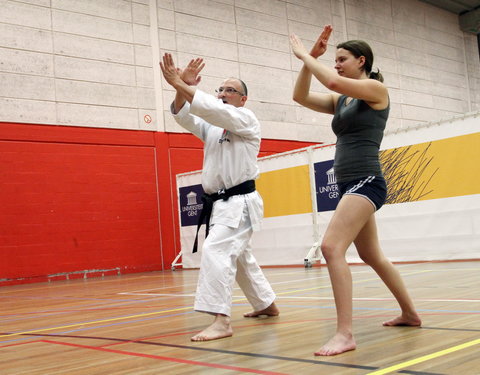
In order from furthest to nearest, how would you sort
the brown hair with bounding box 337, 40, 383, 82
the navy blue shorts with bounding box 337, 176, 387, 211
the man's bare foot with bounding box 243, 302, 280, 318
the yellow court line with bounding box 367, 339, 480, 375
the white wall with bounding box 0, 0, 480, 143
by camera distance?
the white wall with bounding box 0, 0, 480, 143 < the man's bare foot with bounding box 243, 302, 280, 318 < the brown hair with bounding box 337, 40, 383, 82 < the navy blue shorts with bounding box 337, 176, 387, 211 < the yellow court line with bounding box 367, 339, 480, 375

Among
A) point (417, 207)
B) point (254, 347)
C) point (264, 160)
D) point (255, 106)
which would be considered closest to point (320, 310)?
point (254, 347)

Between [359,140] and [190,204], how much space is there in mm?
9985

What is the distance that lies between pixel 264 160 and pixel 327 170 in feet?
5.16

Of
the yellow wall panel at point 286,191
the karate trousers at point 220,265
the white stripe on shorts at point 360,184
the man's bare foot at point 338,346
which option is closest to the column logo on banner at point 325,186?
the yellow wall panel at point 286,191

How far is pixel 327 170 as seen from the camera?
10297mm

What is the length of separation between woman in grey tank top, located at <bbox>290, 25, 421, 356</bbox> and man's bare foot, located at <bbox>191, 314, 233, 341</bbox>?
32.4 inches

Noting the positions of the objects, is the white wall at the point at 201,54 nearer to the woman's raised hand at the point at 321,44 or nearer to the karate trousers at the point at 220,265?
the karate trousers at the point at 220,265

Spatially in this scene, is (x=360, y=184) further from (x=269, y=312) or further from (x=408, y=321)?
(x=269, y=312)

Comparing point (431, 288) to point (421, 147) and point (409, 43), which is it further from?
point (409, 43)

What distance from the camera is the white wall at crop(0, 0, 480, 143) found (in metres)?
11.9

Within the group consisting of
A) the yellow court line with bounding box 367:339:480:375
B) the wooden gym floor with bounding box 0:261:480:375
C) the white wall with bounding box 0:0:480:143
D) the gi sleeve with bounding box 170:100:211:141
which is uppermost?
the white wall with bounding box 0:0:480:143

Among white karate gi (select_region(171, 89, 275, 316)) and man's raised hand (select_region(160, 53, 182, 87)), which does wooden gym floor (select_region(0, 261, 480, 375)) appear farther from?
man's raised hand (select_region(160, 53, 182, 87))

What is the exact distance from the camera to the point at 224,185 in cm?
378

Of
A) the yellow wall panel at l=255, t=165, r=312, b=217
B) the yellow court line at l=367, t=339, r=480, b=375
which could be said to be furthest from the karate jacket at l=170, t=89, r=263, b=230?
the yellow wall panel at l=255, t=165, r=312, b=217
